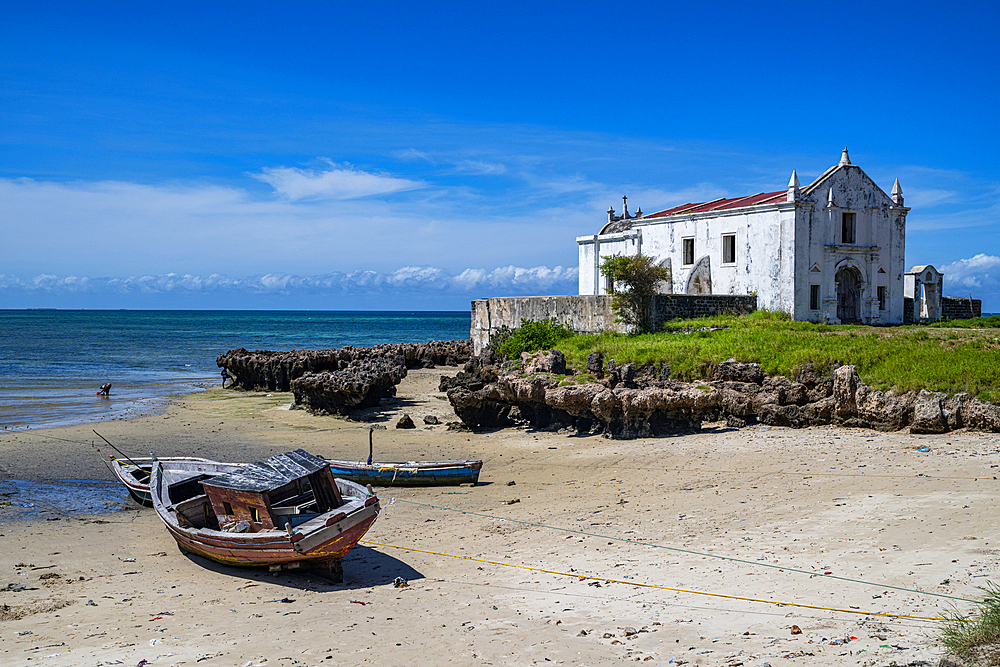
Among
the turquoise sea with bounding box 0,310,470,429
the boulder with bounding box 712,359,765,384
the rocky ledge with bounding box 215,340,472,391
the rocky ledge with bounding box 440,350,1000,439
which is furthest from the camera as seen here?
the rocky ledge with bounding box 215,340,472,391

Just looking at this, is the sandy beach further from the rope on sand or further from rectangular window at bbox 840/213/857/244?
rectangular window at bbox 840/213/857/244

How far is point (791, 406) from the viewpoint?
17.4 metres

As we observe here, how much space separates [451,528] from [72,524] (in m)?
7.01

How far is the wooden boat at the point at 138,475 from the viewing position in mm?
13930

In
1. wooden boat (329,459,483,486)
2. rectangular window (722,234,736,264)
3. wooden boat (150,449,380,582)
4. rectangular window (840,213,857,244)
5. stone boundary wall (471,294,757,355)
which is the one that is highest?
rectangular window (840,213,857,244)

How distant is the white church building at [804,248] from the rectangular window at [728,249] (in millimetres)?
43

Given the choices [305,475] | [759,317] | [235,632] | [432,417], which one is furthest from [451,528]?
[759,317]

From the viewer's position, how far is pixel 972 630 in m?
5.68

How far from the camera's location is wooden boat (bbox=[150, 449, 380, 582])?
945 cm

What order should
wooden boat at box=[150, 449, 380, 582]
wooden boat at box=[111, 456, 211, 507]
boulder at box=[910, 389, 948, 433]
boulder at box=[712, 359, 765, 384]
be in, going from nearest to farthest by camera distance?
wooden boat at box=[150, 449, 380, 582]
wooden boat at box=[111, 456, 211, 507]
boulder at box=[910, 389, 948, 433]
boulder at box=[712, 359, 765, 384]

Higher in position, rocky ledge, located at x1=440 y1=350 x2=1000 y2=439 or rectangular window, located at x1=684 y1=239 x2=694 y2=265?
rectangular window, located at x1=684 y1=239 x2=694 y2=265

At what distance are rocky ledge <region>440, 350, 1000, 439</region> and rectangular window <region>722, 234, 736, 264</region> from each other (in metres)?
12.9

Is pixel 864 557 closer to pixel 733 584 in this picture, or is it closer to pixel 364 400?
pixel 733 584

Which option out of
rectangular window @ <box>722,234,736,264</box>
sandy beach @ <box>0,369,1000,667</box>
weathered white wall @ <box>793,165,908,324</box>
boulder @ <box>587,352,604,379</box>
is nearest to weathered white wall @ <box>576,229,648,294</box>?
rectangular window @ <box>722,234,736,264</box>
